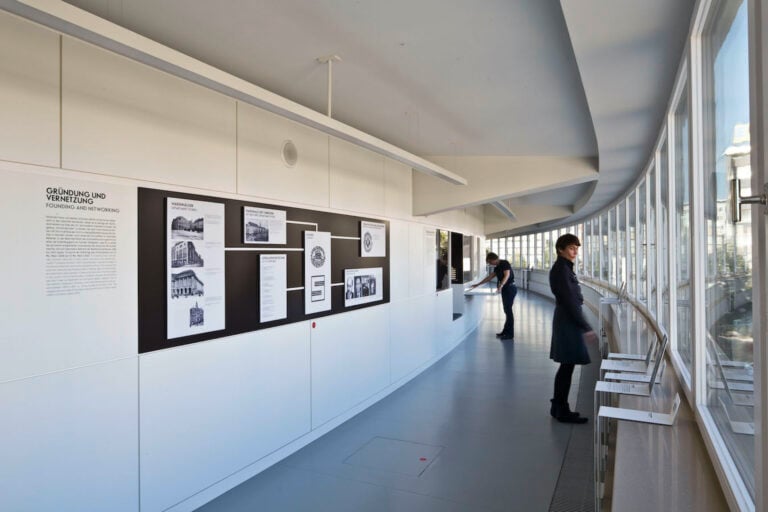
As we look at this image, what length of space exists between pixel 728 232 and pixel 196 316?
9.49 feet

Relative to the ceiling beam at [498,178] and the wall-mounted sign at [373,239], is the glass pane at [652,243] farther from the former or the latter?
the wall-mounted sign at [373,239]

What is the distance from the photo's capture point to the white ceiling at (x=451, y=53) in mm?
2357

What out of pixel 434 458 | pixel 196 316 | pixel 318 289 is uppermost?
pixel 318 289

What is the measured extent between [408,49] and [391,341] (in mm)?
3514

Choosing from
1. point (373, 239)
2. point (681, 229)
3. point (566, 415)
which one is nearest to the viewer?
point (681, 229)

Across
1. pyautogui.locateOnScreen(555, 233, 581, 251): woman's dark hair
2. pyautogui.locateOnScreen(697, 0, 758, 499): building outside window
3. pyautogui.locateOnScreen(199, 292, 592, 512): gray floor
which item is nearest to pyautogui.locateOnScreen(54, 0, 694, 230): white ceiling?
pyautogui.locateOnScreen(697, 0, 758, 499): building outside window

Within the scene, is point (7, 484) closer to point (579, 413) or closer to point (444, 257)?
point (579, 413)

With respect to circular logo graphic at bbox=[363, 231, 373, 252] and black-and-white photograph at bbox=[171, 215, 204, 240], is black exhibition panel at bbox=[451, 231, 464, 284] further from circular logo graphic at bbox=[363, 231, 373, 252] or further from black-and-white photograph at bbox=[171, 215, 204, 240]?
black-and-white photograph at bbox=[171, 215, 204, 240]

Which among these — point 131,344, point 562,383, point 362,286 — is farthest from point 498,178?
point 131,344

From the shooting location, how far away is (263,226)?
3.62 meters

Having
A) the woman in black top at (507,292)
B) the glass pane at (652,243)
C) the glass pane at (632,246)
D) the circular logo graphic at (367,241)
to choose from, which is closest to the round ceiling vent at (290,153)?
the circular logo graphic at (367,241)

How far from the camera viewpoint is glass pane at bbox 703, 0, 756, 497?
1.57 metres

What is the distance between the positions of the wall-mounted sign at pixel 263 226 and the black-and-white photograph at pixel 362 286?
1.07 metres

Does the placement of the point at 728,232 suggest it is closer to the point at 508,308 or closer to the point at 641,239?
the point at 641,239
